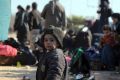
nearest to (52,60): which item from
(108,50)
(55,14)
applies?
(108,50)

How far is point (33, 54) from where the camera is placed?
563 inches

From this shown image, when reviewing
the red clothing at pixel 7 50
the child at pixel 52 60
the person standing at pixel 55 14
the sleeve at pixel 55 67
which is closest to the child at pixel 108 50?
the red clothing at pixel 7 50

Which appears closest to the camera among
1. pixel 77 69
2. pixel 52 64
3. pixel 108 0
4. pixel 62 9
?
pixel 52 64

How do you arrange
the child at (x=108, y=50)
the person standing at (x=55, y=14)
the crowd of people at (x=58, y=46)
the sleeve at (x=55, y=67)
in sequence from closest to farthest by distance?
the sleeve at (x=55, y=67) → the crowd of people at (x=58, y=46) → the child at (x=108, y=50) → the person standing at (x=55, y=14)

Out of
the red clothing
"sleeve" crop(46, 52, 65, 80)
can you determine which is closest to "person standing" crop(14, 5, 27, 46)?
the red clothing

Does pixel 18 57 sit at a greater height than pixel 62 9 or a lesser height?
lesser

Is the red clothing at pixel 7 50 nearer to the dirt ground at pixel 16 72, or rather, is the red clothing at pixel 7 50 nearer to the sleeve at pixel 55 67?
the dirt ground at pixel 16 72

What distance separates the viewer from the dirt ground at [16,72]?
456 inches

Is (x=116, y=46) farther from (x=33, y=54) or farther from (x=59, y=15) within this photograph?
(x=59, y=15)

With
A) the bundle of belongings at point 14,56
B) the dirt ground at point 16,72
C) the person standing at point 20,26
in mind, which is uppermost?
the person standing at point 20,26

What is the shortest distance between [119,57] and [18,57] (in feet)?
8.91

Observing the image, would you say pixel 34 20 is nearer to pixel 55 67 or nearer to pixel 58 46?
pixel 58 46

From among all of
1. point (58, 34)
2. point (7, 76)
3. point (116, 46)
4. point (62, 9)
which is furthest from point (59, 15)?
point (58, 34)

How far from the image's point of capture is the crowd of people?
17.5 ft
